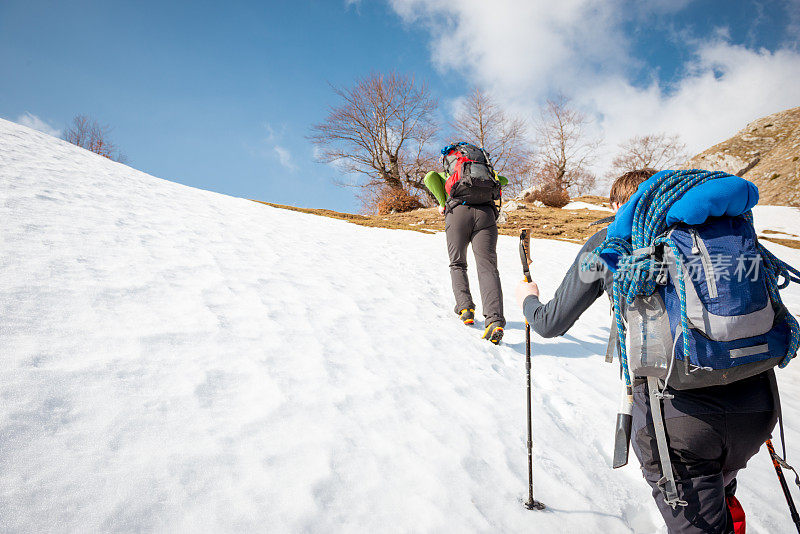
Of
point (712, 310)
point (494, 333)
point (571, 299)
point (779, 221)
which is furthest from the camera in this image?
point (779, 221)

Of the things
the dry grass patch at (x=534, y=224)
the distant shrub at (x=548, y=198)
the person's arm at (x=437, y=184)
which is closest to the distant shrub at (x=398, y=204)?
the dry grass patch at (x=534, y=224)

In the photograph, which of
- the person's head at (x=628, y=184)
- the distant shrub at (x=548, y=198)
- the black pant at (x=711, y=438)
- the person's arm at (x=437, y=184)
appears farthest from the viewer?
the distant shrub at (x=548, y=198)

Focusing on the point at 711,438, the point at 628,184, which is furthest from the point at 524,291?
the point at 711,438

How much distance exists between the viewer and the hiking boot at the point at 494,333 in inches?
140

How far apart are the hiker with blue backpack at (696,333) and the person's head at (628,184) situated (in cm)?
39

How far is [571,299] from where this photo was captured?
1.56 m

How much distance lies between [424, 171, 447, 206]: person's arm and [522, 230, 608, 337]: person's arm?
2.73 m

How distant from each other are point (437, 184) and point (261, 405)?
314cm

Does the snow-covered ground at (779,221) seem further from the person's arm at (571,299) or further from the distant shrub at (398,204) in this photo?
the person's arm at (571,299)

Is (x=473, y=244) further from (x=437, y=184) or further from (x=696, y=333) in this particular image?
(x=696, y=333)

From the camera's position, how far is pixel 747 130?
25609mm

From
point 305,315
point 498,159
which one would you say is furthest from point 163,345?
point 498,159

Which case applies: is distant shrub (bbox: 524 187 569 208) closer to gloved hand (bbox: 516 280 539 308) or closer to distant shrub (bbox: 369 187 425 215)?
distant shrub (bbox: 369 187 425 215)

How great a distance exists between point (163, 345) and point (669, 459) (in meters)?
2.78
